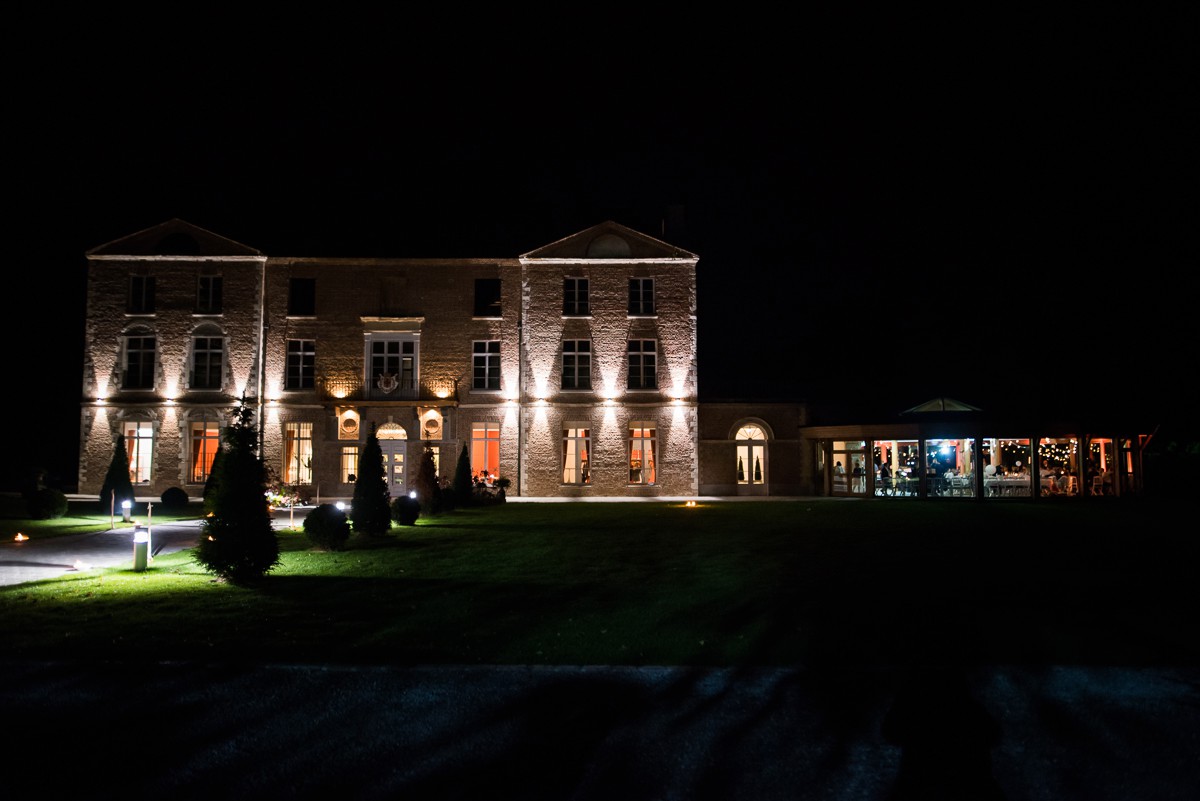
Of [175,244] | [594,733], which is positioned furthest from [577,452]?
[594,733]

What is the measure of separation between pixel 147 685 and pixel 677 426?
78.5ft

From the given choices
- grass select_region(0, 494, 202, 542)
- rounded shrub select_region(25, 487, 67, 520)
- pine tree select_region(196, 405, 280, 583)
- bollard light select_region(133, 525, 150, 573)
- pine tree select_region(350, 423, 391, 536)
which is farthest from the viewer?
rounded shrub select_region(25, 487, 67, 520)

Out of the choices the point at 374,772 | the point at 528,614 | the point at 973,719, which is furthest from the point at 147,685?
the point at 973,719

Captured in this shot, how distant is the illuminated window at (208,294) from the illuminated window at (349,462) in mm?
6630

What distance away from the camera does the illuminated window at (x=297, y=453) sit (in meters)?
28.5

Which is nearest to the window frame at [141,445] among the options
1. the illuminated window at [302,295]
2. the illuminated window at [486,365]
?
the illuminated window at [302,295]

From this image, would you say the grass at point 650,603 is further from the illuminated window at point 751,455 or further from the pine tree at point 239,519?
the illuminated window at point 751,455

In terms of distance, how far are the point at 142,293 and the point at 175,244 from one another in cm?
210

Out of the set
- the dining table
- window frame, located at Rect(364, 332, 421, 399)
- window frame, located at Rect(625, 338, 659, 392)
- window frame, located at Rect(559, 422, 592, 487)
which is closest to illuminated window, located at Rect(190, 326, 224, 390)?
window frame, located at Rect(364, 332, 421, 399)

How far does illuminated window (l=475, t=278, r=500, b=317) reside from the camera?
2942 cm

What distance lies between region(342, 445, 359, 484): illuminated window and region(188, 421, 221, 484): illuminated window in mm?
4491

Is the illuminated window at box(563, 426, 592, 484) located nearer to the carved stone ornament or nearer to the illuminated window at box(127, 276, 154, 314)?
the carved stone ornament

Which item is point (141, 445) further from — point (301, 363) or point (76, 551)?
point (76, 551)

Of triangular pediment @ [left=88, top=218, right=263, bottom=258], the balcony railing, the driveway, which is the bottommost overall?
the driveway
